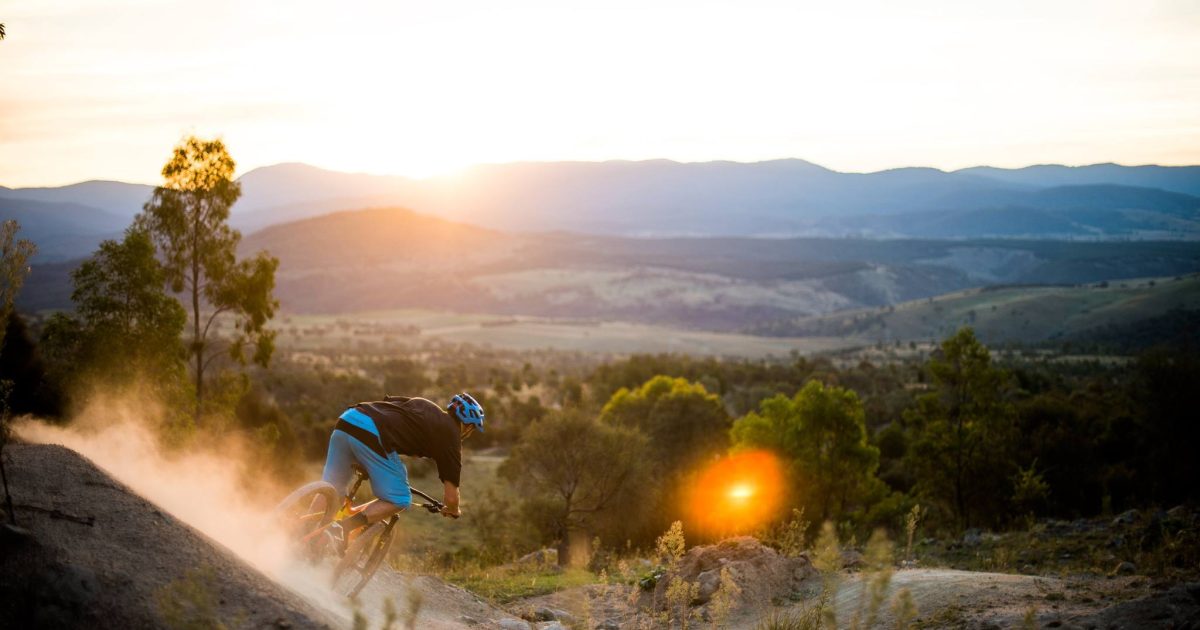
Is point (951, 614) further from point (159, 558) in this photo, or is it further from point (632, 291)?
point (632, 291)

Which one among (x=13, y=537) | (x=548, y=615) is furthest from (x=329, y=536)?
(x=548, y=615)

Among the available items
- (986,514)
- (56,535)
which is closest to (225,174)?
(56,535)

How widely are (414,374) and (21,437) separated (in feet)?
187

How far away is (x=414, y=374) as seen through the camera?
63.7 m

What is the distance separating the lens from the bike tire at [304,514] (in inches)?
296

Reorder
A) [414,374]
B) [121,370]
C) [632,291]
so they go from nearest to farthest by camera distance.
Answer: [121,370] → [414,374] → [632,291]

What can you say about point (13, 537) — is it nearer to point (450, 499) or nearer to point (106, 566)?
point (106, 566)

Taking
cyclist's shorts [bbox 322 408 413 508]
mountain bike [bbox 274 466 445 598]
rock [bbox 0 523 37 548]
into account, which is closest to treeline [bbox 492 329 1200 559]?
mountain bike [bbox 274 466 445 598]

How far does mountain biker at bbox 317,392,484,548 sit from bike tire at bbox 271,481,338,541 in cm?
10

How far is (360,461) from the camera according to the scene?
7.77m

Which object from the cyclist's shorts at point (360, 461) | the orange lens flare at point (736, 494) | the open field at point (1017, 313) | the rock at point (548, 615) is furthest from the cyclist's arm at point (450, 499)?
the open field at point (1017, 313)

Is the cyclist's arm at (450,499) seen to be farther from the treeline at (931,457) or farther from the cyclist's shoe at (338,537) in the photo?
the treeline at (931,457)

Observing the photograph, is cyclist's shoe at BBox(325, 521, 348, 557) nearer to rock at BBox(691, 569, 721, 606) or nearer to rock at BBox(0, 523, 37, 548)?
rock at BBox(0, 523, 37, 548)

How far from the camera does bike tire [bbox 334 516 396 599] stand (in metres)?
7.80
